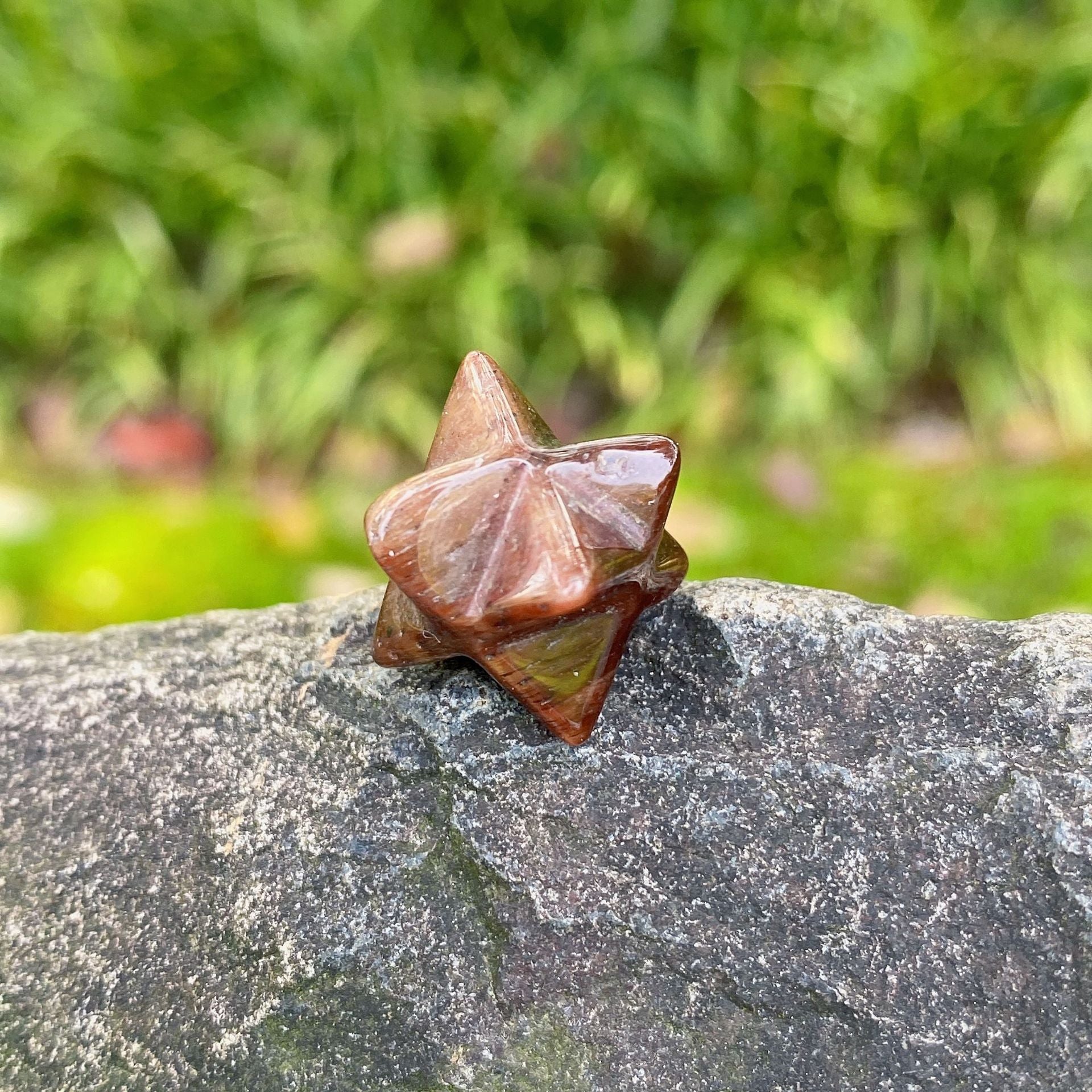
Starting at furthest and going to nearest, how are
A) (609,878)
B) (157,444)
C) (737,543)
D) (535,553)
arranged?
(157,444)
(737,543)
(609,878)
(535,553)

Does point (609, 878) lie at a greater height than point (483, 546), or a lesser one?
lesser

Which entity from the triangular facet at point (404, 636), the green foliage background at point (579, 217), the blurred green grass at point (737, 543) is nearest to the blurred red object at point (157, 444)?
the green foliage background at point (579, 217)

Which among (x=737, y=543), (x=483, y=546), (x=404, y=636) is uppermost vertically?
(x=483, y=546)

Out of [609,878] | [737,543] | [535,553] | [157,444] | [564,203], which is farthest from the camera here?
[157,444]

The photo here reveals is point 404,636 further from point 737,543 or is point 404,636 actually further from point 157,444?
point 157,444

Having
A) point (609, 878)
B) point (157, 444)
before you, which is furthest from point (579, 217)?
point (609, 878)

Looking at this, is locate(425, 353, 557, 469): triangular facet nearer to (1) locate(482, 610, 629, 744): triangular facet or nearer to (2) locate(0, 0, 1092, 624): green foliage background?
(1) locate(482, 610, 629, 744): triangular facet

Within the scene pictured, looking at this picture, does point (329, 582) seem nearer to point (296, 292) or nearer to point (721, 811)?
point (296, 292)

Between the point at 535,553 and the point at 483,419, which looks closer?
the point at 535,553
